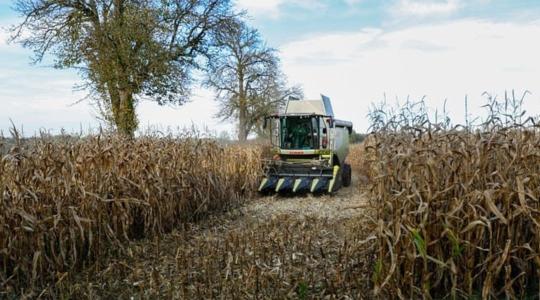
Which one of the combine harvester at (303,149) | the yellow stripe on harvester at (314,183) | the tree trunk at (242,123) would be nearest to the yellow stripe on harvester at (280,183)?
the combine harvester at (303,149)

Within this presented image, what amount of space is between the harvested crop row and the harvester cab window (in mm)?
8362

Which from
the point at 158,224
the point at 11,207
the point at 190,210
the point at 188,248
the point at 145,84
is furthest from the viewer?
the point at 145,84

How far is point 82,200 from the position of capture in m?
4.84

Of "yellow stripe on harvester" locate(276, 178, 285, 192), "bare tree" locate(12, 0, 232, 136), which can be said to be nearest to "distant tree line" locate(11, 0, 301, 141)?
"bare tree" locate(12, 0, 232, 136)

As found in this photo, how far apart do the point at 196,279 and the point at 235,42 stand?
26101 mm

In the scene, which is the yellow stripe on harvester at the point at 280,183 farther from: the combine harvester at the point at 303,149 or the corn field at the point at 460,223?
the corn field at the point at 460,223

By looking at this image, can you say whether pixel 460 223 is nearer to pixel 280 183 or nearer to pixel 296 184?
pixel 296 184

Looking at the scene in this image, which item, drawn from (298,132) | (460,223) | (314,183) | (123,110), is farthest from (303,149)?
(460,223)

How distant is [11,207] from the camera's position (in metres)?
4.37

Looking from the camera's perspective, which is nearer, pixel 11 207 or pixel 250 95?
pixel 11 207

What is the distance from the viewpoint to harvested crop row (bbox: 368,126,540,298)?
11.2ft

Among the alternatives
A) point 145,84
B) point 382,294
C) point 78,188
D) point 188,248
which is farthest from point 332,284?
point 145,84

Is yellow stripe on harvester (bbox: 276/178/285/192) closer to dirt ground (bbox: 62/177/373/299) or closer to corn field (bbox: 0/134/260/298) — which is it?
corn field (bbox: 0/134/260/298)

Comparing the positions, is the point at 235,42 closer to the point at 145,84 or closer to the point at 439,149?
the point at 145,84
